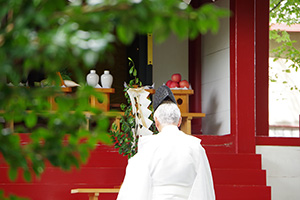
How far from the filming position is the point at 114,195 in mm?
5148

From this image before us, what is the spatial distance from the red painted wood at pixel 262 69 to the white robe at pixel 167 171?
2.89 m

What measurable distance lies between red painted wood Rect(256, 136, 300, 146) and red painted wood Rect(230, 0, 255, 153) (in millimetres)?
129

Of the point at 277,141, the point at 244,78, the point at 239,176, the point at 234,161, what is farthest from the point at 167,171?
the point at 277,141

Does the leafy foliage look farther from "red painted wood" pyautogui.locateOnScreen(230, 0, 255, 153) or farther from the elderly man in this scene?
the elderly man

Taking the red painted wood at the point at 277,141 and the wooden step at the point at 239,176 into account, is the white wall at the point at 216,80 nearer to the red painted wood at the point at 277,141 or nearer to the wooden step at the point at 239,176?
the red painted wood at the point at 277,141

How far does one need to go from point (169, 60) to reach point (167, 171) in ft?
13.0

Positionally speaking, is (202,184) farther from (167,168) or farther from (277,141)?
(277,141)

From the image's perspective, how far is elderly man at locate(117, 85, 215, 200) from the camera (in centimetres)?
366

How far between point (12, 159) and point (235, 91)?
499 centimetres

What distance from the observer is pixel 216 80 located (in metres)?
6.88

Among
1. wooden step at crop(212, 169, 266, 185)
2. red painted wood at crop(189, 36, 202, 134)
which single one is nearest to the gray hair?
wooden step at crop(212, 169, 266, 185)

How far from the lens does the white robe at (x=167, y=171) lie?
12.0 ft

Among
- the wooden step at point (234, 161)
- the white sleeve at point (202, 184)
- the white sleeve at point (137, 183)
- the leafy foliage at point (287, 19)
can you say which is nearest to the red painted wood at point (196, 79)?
the wooden step at point (234, 161)

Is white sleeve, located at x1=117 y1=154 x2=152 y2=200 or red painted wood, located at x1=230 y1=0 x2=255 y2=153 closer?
white sleeve, located at x1=117 y1=154 x2=152 y2=200
